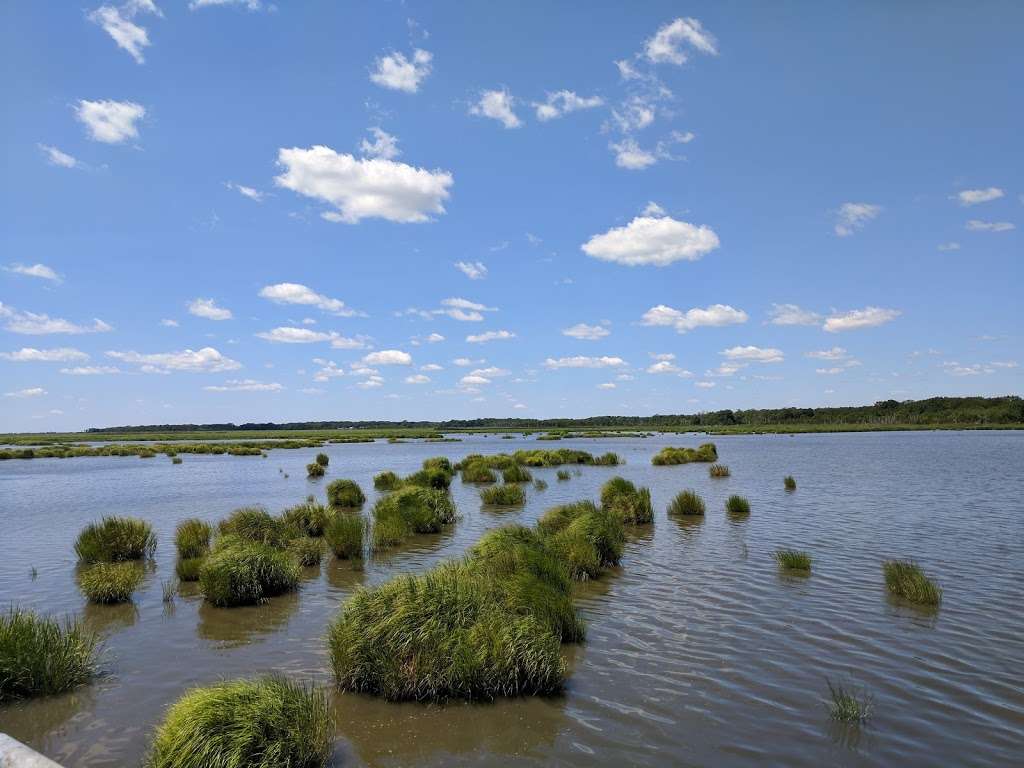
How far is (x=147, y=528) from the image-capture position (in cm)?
1828

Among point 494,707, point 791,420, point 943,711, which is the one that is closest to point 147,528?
point 494,707

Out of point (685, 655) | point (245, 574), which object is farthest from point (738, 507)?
point (245, 574)

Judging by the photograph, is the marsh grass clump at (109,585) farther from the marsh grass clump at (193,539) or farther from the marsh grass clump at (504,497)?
the marsh grass clump at (504,497)

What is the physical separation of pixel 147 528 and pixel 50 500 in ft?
65.3

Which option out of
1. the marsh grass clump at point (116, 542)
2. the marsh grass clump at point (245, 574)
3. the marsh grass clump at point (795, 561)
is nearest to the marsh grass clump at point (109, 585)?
the marsh grass clump at point (245, 574)

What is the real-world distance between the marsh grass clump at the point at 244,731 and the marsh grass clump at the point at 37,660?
3.02 m

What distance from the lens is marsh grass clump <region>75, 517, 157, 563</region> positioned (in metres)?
16.9

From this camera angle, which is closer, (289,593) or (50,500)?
(289,593)

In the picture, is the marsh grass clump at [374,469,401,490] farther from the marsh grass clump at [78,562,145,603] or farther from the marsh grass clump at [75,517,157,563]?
the marsh grass clump at [78,562,145,603]

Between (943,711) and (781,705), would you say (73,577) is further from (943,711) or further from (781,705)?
(943,711)

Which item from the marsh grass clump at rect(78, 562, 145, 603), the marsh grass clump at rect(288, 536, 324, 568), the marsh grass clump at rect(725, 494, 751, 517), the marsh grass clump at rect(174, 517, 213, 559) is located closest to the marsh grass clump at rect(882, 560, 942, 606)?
the marsh grass clump at rect(725, 494, 751, 517)

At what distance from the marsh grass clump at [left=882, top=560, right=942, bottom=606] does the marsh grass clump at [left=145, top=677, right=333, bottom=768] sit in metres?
11.1

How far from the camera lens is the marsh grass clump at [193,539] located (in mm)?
17156

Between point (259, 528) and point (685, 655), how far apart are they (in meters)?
12.9
